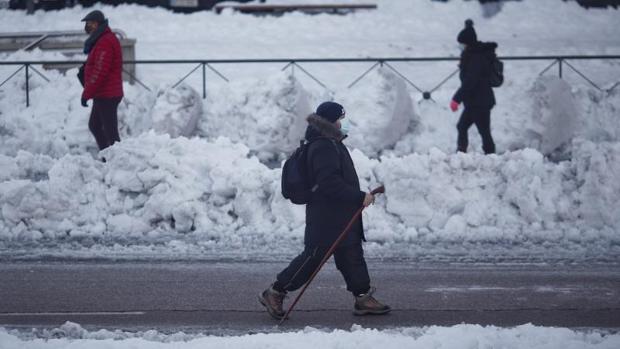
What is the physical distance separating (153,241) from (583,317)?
5.16 metres

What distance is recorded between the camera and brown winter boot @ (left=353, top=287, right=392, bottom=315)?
7.91 metres

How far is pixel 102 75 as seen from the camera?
13688 mm

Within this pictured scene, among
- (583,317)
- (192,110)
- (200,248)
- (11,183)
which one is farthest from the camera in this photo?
(192,110)

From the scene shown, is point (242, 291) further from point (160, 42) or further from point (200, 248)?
point (160, 42)

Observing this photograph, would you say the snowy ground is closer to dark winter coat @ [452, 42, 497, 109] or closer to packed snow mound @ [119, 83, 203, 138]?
packed snow mound @ [119, 83, 203, 138]

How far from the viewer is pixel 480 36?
27.5m

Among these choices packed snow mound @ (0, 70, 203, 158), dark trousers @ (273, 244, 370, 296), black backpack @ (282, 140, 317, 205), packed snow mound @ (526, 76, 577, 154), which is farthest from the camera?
packed snow mound @ (526, 76, 577, 154)

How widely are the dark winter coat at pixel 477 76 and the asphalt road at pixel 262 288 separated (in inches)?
209

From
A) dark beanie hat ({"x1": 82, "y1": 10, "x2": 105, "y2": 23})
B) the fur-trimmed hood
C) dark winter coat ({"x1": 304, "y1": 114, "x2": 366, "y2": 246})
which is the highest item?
dark beanie hat ({"x1": 82, "y1": 10, "x2": 105, "y2": 23})

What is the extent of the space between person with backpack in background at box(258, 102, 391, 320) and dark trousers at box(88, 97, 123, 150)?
652 cm

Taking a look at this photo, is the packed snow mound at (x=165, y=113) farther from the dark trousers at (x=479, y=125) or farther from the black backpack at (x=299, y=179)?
the black backpack at (x=299, y=179)

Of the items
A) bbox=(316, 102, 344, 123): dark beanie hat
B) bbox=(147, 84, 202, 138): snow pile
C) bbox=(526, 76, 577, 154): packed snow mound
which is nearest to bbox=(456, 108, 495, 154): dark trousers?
bbox=(526, 76, 577, 154): packed snow mound

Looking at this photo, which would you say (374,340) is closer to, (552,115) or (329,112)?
(329,112)

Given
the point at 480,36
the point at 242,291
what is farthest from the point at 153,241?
the point at 480,36
